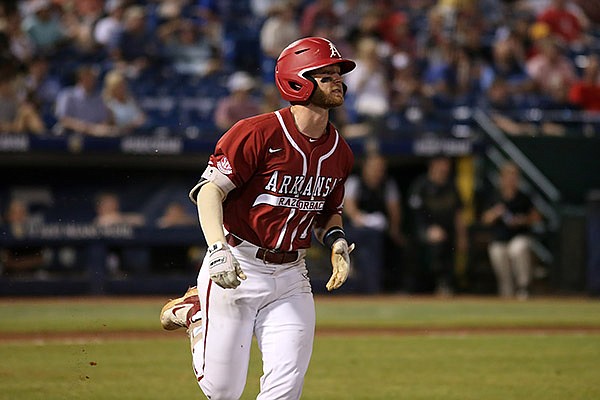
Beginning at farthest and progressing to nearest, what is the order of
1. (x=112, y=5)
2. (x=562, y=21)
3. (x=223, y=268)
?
(x=562, y=21) < (x=112, y=5) < (x=223, y=268)

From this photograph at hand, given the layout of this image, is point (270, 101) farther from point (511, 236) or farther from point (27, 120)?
point (511, 236)

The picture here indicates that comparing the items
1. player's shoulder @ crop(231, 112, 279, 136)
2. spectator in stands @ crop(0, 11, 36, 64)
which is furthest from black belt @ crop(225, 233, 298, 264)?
spectator in stands @ crop(0, 11, 36, 64)

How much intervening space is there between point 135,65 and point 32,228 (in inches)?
115

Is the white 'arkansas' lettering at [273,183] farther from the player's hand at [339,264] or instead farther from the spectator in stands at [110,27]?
the spectator in stands at [110,27]

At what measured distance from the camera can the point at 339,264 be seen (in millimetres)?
5254

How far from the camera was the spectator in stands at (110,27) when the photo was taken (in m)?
15.4

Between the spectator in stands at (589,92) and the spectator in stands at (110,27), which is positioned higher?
the spectator in stands at (110,27)

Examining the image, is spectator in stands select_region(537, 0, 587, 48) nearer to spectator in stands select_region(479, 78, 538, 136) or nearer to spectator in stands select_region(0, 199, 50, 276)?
spectator in stands select_region(479, 78, 538, 136)

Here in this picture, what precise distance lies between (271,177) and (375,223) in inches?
371

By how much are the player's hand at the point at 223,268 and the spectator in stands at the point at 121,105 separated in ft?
31.7

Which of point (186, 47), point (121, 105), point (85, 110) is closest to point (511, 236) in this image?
point (121, 105)

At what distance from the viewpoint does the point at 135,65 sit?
50.5 feet

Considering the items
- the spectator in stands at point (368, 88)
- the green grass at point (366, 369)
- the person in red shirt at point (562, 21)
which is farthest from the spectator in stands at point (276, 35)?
the green grass at point (366, 369)

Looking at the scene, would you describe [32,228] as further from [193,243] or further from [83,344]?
[83,344]
